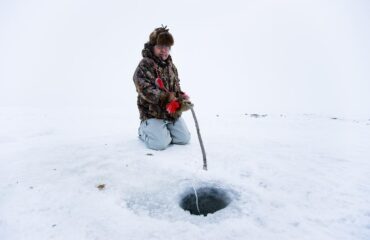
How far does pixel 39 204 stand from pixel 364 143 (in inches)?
192

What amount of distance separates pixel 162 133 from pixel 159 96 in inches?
24.0

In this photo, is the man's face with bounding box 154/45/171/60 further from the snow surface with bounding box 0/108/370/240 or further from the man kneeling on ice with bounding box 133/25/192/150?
the snow surface with bounding box 0/108/370/240

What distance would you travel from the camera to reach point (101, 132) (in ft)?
19.9

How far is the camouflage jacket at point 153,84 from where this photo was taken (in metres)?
4.64

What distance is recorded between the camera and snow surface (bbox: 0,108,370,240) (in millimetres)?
2656

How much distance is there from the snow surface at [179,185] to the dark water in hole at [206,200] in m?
0.10

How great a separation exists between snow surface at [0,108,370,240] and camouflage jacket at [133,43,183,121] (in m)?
0.58

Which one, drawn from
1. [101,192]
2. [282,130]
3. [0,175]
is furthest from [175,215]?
[282,130]

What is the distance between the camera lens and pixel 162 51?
4.72 meters

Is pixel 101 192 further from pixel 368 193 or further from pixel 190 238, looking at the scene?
pixel 368 193

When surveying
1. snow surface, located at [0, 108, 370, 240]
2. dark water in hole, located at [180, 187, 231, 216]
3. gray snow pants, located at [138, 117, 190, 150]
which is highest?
gray snow pants, located at [138, 117, 190, 150]

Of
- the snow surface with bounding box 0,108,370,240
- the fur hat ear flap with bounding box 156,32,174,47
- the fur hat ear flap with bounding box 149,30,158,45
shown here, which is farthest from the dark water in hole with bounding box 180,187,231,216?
the fur hat ear flap with bounding box 149,30,158,45

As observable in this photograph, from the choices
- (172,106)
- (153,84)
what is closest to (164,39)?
(153,84)

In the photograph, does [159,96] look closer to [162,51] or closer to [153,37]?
[162,51]
